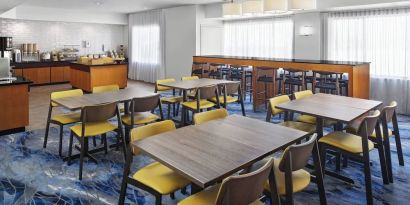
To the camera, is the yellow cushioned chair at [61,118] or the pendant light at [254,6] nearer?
the yellow cushioned chair at [61,118]

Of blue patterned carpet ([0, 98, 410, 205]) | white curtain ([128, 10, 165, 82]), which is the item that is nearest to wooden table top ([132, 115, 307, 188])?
blue patterned carpet ([0, 98, 410, 205])

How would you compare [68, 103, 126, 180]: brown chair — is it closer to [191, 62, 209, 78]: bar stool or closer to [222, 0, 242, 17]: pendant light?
[222, 0, 242, 17]: pendant light

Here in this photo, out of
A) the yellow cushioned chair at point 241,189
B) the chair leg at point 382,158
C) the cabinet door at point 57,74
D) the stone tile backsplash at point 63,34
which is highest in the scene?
the stone tile backsplash at point 63,34

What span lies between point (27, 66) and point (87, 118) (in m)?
7.60

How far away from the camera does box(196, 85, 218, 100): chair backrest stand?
483cm

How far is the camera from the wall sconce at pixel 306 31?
7.35 m

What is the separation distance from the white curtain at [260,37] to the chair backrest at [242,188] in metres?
6.58

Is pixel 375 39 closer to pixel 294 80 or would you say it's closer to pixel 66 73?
pixel 294 80

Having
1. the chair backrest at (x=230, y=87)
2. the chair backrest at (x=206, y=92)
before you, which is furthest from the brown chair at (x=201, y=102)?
the chair backrest at (x=230, y=87)

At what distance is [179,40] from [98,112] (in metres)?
6.32

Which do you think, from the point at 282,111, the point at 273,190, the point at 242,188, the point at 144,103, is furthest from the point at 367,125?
the point at 144,103

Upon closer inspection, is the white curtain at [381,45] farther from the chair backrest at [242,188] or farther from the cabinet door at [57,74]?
the cabinet door at [57,74]

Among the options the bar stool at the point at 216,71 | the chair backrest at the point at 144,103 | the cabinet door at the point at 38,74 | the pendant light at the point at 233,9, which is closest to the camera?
the chair backrest at the point at 144,103

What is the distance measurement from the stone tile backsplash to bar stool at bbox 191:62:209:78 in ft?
16.3
